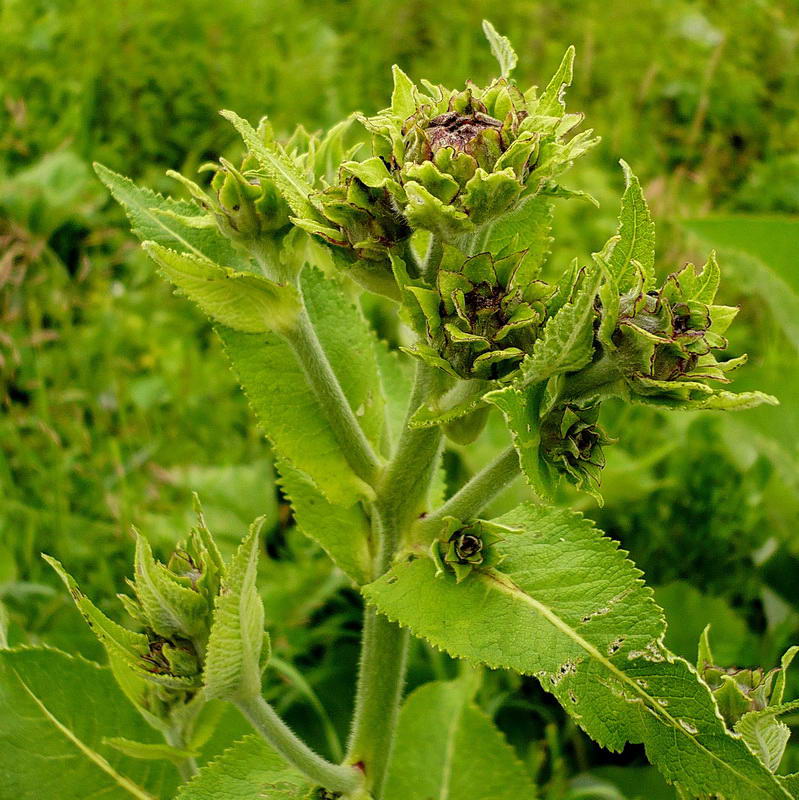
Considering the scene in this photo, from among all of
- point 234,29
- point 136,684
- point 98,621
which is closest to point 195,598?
point 98,621

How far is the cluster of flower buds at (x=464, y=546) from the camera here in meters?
1.70

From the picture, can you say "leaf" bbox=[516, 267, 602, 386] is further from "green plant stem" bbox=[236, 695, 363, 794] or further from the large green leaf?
"green plant stem" bbox=[236, 695, 363, 794]

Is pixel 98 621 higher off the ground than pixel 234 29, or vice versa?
pixel 234 29

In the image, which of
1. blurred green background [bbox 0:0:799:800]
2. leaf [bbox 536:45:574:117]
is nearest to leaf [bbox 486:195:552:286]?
leaf [bbox 536:45:574:117]

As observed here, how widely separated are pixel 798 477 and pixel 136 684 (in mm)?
2229

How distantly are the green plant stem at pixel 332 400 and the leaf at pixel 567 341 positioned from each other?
0.48 meters

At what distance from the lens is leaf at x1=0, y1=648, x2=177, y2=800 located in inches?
81.7

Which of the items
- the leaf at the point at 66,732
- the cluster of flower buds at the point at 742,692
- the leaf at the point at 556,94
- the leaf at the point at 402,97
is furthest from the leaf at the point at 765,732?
the leaf at the point at 66,732

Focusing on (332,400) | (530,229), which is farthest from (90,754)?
(530,229)

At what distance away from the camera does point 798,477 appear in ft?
10.4

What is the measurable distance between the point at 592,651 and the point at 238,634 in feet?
1.91

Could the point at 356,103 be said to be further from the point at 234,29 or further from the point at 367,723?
the point at 367,723

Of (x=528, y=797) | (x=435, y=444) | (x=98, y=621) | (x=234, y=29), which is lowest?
(x=528, y=797)

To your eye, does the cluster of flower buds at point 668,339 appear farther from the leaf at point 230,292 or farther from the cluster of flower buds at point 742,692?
the leaf at point 230,292
